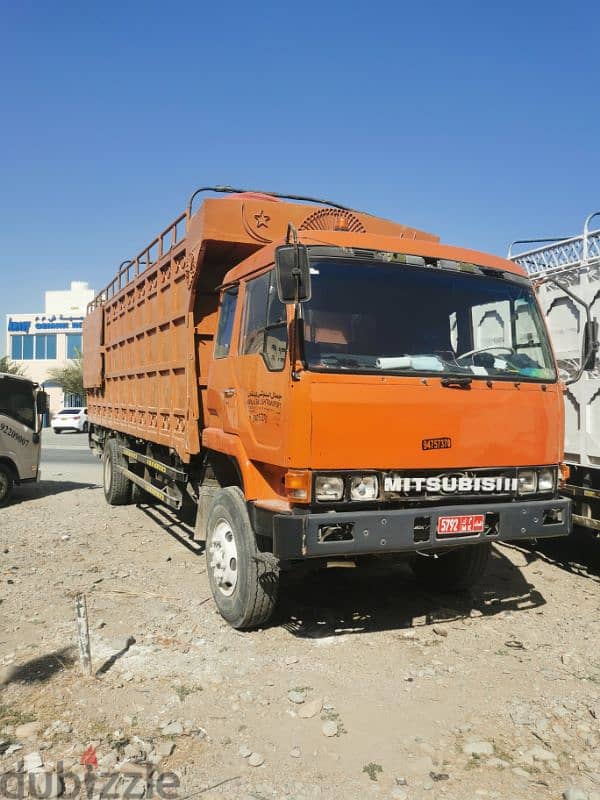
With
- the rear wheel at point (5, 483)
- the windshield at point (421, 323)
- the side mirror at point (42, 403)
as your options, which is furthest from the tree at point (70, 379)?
the windshield at point (421, 323)

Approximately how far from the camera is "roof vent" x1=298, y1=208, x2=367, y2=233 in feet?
17.2

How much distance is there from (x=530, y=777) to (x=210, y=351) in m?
4.01

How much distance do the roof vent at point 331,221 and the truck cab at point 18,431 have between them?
726 cm

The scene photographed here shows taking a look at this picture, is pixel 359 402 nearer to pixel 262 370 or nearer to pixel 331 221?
pixel 262 370

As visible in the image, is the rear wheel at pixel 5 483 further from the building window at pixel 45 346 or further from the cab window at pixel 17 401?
the building window at pixel 45 346

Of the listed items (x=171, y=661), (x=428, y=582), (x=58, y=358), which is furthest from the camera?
(x=58, y=358)

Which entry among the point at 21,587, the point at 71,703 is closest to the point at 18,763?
the point at 71,703

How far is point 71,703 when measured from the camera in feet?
12.0

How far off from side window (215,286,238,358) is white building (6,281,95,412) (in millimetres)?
52381

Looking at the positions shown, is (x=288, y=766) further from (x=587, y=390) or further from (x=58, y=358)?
(x=58, y=358)

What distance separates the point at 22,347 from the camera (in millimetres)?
56281

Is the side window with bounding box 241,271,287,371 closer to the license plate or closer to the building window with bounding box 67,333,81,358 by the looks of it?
the license plate

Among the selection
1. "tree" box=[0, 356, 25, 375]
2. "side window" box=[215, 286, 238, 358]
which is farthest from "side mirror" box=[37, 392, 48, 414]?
"tree" box=[0, 356, 25, 375]

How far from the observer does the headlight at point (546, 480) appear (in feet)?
14.4
